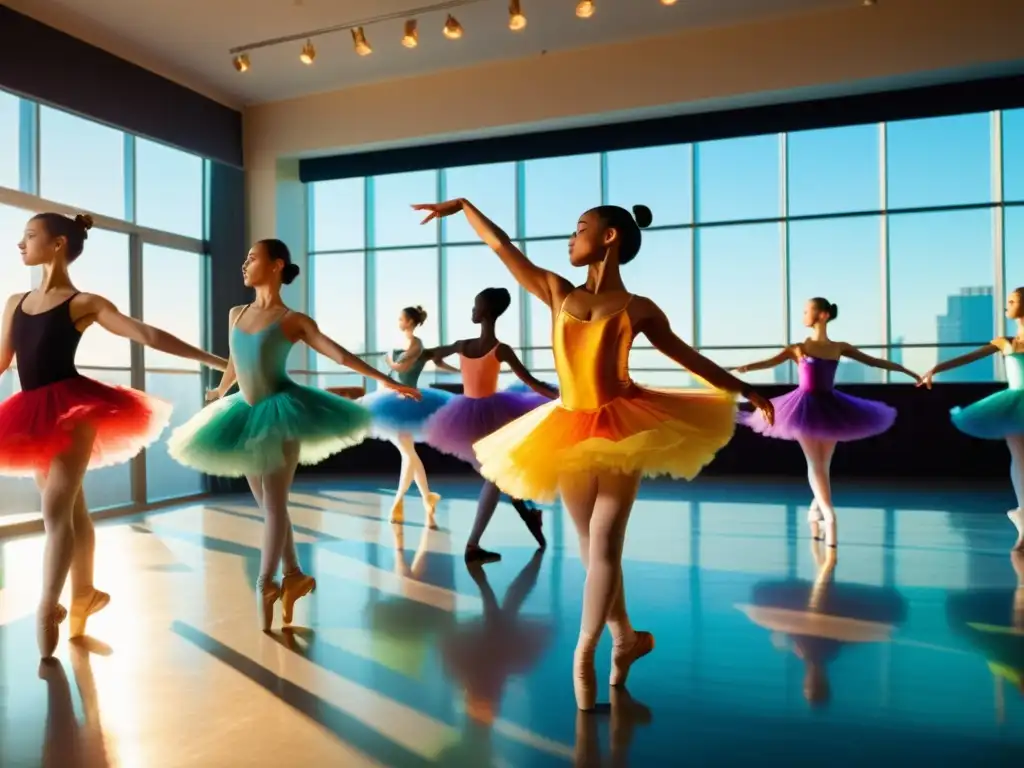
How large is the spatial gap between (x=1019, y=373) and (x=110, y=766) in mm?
4755

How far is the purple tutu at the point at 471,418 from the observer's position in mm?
4383

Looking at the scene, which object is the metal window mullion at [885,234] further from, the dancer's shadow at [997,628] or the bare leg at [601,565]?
the bare leg at [601,565]

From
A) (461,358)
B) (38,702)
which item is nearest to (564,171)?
(461,358)

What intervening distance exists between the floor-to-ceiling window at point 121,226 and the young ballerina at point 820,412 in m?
4.84

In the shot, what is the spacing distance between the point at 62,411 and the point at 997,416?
4.54 m

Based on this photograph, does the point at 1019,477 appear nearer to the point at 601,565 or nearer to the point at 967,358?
the point at 967,358

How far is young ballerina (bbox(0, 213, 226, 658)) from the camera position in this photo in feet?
8.95

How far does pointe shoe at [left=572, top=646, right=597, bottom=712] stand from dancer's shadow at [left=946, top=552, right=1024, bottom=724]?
1.08 meters

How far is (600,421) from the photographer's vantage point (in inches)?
90.1

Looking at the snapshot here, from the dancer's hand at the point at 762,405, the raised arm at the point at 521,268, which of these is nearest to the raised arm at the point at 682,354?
the dancer's hand at the point at 762,405

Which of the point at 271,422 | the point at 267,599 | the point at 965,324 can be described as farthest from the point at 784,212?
the point at 267,599

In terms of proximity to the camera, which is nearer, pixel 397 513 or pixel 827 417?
pixel 827 417

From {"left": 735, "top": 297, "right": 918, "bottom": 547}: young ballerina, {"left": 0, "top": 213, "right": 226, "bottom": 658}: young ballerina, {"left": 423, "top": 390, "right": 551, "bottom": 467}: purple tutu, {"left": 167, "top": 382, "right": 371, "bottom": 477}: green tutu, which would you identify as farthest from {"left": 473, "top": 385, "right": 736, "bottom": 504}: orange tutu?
{"left": 735, "top": 297, "right": 918, "bottom": 547}: young ballerina

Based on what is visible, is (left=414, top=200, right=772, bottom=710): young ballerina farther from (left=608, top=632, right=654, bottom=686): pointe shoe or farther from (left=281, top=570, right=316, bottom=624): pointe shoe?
(left=281, top=570, right=316, bottom=624): pointe shoe
